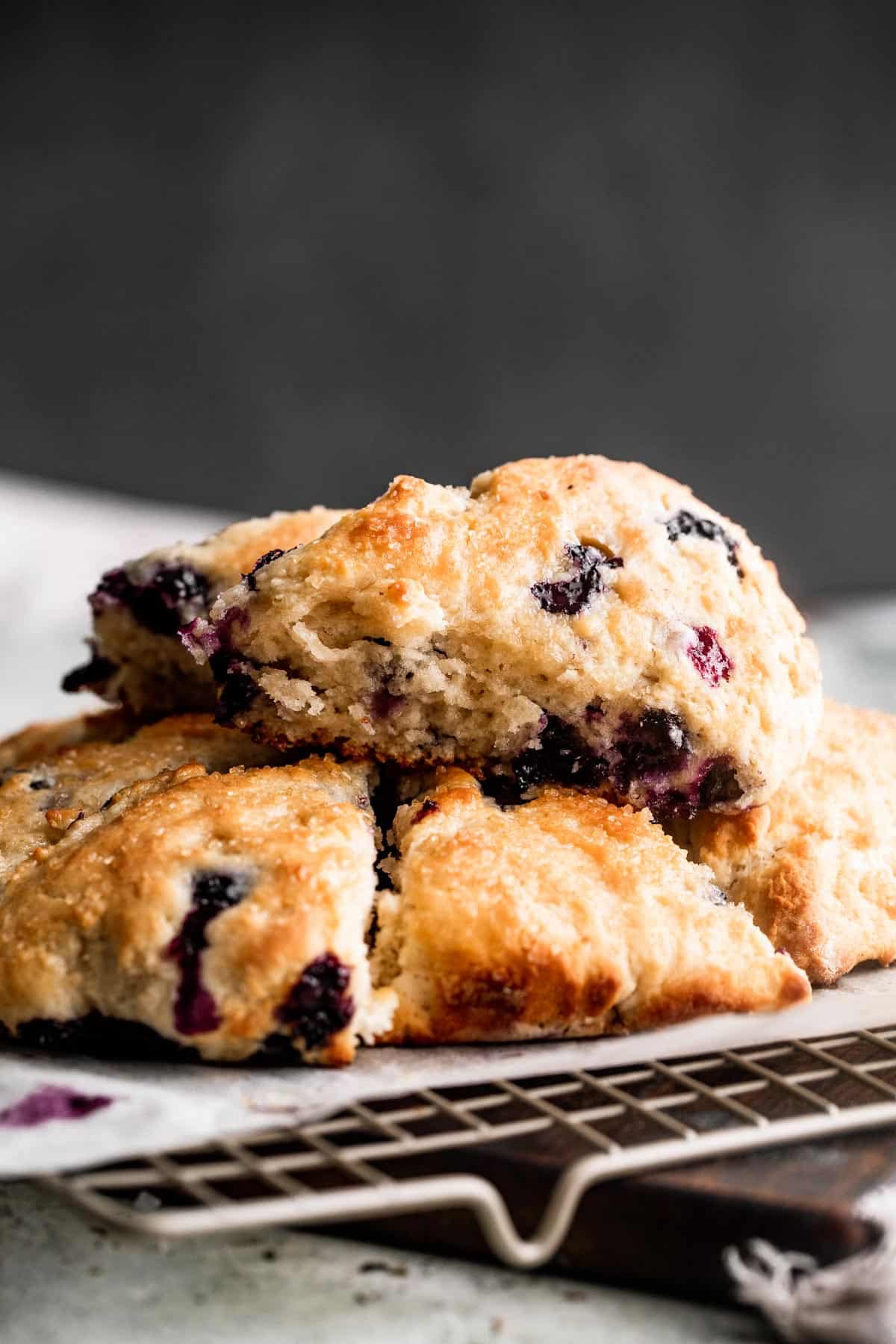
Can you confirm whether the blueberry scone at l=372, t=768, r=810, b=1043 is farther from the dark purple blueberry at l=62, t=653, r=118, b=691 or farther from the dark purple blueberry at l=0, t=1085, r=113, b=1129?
the dark purple blueberry at l=62, t=653, r=118, b=691

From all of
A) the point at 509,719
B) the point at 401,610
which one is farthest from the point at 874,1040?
the point at 401,610

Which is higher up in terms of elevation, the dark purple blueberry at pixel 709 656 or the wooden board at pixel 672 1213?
the dark purple blueberry at pixel 709 656

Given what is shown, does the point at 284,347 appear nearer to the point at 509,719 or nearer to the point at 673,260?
the point at 673,260

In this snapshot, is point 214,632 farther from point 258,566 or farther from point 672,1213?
point 672,1213

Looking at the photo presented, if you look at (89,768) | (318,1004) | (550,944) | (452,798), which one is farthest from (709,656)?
(89,768)

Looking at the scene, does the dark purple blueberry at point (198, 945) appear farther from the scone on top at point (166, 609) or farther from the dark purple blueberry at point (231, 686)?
the scone on top at point (166, 609)

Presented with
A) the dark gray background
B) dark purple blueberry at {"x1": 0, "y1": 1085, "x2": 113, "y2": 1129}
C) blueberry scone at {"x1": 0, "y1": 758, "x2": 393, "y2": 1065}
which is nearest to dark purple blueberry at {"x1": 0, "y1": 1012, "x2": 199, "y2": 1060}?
blueberry scone at {"x1": 0, "y1": 758, "x2": 393, "y2": 1065}

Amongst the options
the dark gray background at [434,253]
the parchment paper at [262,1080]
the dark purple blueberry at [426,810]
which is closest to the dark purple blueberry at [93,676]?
the dark purple blueberry at [426,810]
